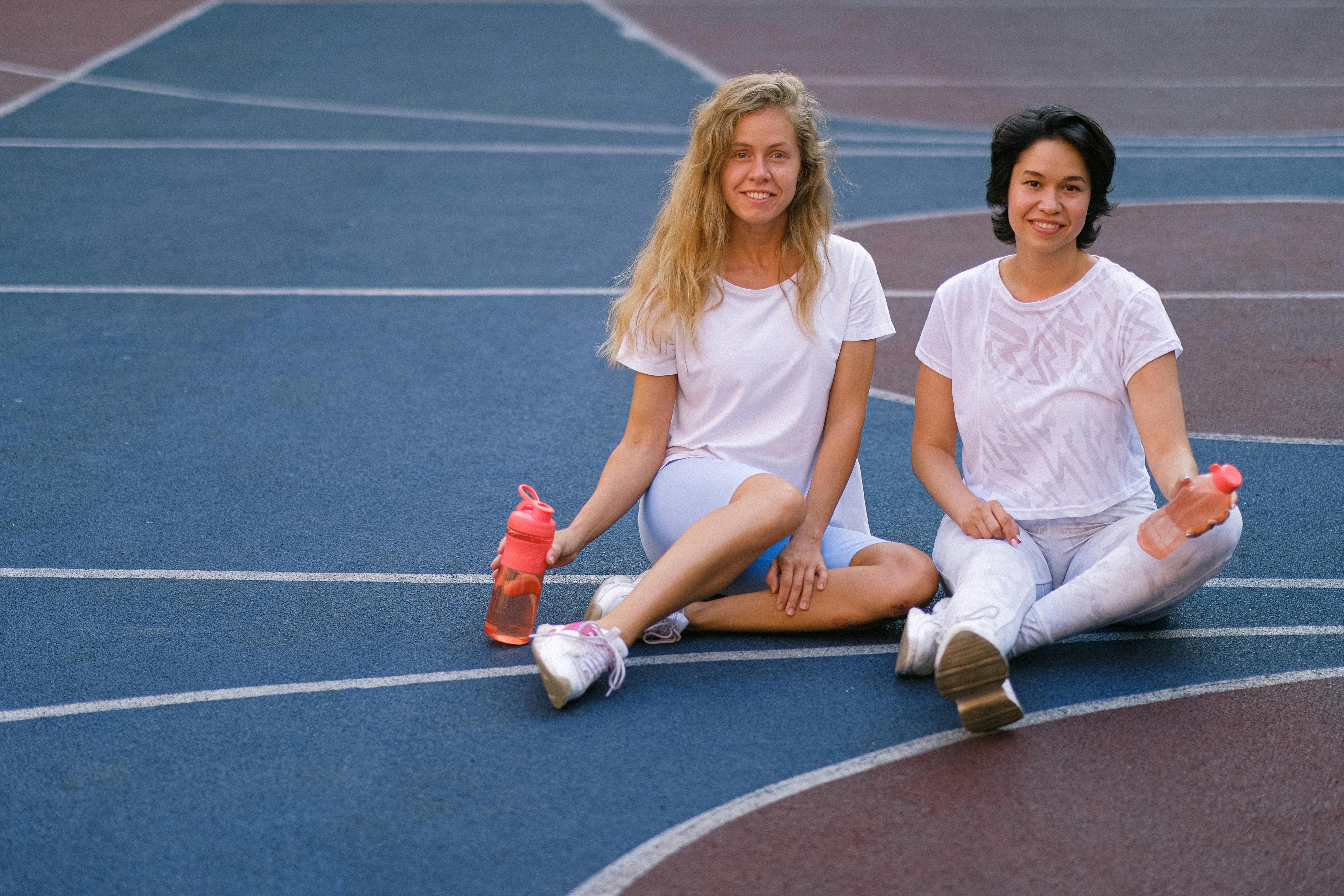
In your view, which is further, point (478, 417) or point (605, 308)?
point (605, 308)

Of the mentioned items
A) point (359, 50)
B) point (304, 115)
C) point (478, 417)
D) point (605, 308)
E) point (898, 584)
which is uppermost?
point (359, 50)

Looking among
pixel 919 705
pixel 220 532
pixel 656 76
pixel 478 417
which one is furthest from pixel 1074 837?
pixel 656 76

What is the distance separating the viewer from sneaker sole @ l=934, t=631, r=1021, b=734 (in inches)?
126

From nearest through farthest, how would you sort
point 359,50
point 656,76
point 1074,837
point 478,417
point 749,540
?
point 1074,837
point 749,540
point 478,417
point 656,76
point 359,50

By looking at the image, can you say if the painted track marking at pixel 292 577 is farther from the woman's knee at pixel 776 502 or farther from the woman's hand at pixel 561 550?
the woman's knee at pixel 776 502

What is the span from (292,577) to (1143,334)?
2644 mm

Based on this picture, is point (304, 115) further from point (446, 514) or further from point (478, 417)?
point (446, 514)

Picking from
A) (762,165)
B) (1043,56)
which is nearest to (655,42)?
(1043,56)

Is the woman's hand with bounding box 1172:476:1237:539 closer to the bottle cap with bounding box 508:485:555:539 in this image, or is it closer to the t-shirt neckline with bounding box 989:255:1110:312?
the t-shirt neckline with bounding box 989:255:1110:312

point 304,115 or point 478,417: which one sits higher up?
point 304,115

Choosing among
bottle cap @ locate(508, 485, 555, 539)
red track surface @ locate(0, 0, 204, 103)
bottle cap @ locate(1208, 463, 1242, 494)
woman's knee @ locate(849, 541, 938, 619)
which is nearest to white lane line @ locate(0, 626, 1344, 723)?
woman's knee @ locate(849, 541, 938, 619)

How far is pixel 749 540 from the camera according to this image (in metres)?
3.59

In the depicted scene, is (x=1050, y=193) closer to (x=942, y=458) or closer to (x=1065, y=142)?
(x=1065, y=142)

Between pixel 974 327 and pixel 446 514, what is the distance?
6.49ft
